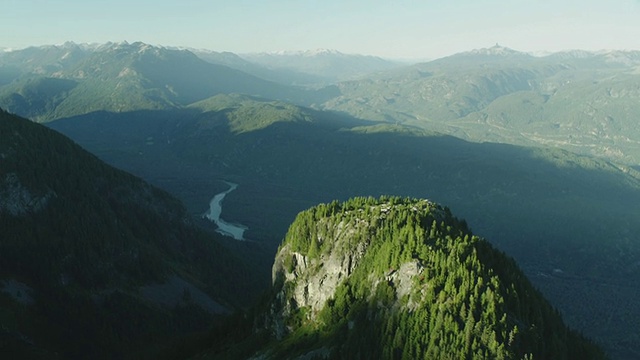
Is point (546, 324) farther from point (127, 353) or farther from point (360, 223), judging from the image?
point (127, 353)

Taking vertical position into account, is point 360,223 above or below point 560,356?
above

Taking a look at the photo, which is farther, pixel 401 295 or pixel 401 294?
pixel 401 294

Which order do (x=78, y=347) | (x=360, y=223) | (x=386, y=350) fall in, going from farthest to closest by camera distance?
1. (x=78, y=347)
2. (x=360, y=223)
3. (x=386, y=350)

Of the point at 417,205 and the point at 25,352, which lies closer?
the point at 417,205

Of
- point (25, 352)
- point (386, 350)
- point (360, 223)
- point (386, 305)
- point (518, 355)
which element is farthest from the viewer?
point (25, 352)

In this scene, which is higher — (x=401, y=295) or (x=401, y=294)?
(x=401, y=294)

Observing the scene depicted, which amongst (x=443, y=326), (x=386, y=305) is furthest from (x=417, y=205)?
(x=443, y=326)

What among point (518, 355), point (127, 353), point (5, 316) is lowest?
point (127, 353)
